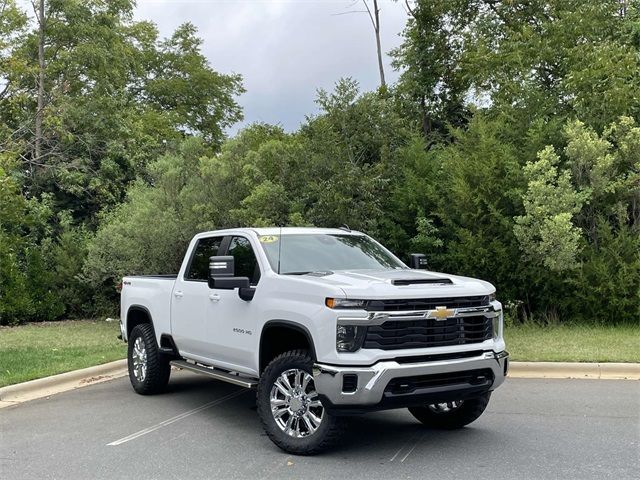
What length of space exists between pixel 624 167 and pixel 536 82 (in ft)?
14.8

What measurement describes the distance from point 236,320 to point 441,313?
2138 mm

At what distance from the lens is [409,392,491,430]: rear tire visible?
20.6ft

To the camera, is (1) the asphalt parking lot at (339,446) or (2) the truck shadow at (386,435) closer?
(1) the asphalt parking lot at (339,446)

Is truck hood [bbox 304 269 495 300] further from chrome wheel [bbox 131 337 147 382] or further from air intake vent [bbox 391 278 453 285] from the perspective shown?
chrome wheel [bbox 131 337 147 382]

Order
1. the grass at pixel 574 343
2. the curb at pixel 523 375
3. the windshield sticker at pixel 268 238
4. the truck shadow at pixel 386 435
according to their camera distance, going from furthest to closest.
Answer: the grass at pixel 574 343
the curb at pixel 523 375
the windshield sticker at pixel 268 238
the truck shadow at pixel 386 435

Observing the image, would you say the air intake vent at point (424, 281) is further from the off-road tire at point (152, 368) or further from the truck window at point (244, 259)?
the off-road tire at point (152, 368)

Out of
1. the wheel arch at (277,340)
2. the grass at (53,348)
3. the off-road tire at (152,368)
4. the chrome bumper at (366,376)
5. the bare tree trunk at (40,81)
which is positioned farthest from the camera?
the bare tree trunk at (40,81)

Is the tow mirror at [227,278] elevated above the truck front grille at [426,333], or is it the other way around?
the tow mirror at [227,278]

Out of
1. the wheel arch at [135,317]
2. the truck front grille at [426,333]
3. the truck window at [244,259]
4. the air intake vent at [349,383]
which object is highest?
the truck window at [244,259]

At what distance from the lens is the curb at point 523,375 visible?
8523 mm

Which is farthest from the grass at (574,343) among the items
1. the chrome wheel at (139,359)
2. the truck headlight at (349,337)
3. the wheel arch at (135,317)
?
the wheel arch at (135,317)

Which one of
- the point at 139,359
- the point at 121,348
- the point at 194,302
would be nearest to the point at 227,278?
the point at 194,302

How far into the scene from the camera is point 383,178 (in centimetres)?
1492

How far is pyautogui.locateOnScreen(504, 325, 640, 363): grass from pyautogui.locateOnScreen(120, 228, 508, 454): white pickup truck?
11.8ft
